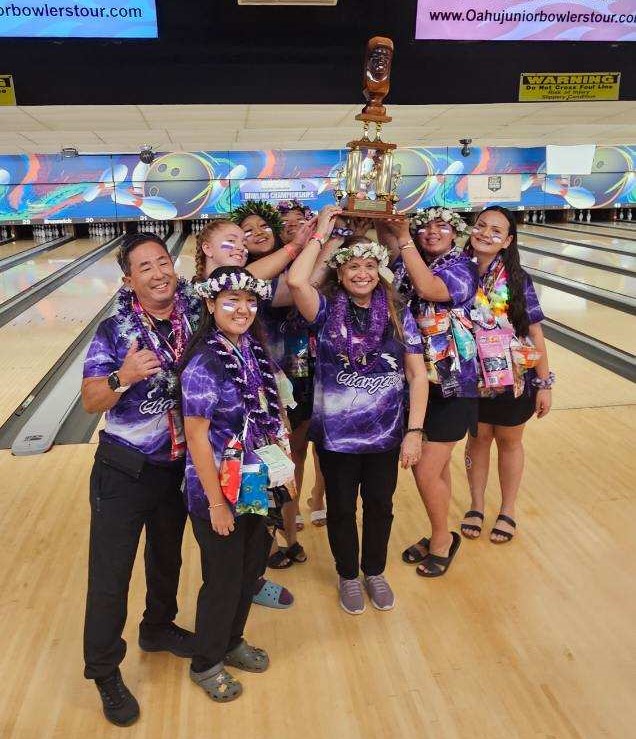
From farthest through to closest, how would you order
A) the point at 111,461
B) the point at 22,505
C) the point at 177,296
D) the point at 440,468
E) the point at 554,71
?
the point at 22,505
the point at 554,71
the point at 440,468
the point at 177,296
the point at 111,461

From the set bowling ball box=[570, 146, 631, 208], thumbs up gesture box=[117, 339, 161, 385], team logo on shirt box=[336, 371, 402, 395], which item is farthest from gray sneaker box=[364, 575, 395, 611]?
bowling ball box=[570, 146, 631, 208]

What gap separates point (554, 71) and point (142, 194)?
34.5ft

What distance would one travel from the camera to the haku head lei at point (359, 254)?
179cm

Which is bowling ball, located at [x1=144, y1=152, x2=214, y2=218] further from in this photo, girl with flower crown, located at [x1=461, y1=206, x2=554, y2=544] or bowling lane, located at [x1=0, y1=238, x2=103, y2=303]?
girl with flower crown, located at [x1=461, y1=206, x2=554, y2=544]

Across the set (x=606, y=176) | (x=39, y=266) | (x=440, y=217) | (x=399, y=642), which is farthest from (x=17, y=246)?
(x=606, y=176)

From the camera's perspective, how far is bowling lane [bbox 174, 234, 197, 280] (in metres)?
8.23

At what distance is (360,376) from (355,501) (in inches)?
16.9

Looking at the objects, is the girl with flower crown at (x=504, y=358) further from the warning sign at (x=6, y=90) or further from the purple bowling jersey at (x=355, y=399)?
the warning sign at (x=6, y=90)

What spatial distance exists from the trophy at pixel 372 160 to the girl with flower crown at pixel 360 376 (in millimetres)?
136

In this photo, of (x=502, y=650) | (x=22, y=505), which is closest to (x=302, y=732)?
(x=502, y=650)

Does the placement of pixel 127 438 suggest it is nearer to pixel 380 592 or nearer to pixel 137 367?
pixel 137 367

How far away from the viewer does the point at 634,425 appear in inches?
134

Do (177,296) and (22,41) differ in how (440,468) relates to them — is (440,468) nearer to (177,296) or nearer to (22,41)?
(177,296)

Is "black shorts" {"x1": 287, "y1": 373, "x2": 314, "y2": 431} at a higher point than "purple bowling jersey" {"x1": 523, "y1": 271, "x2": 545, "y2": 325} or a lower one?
lower
